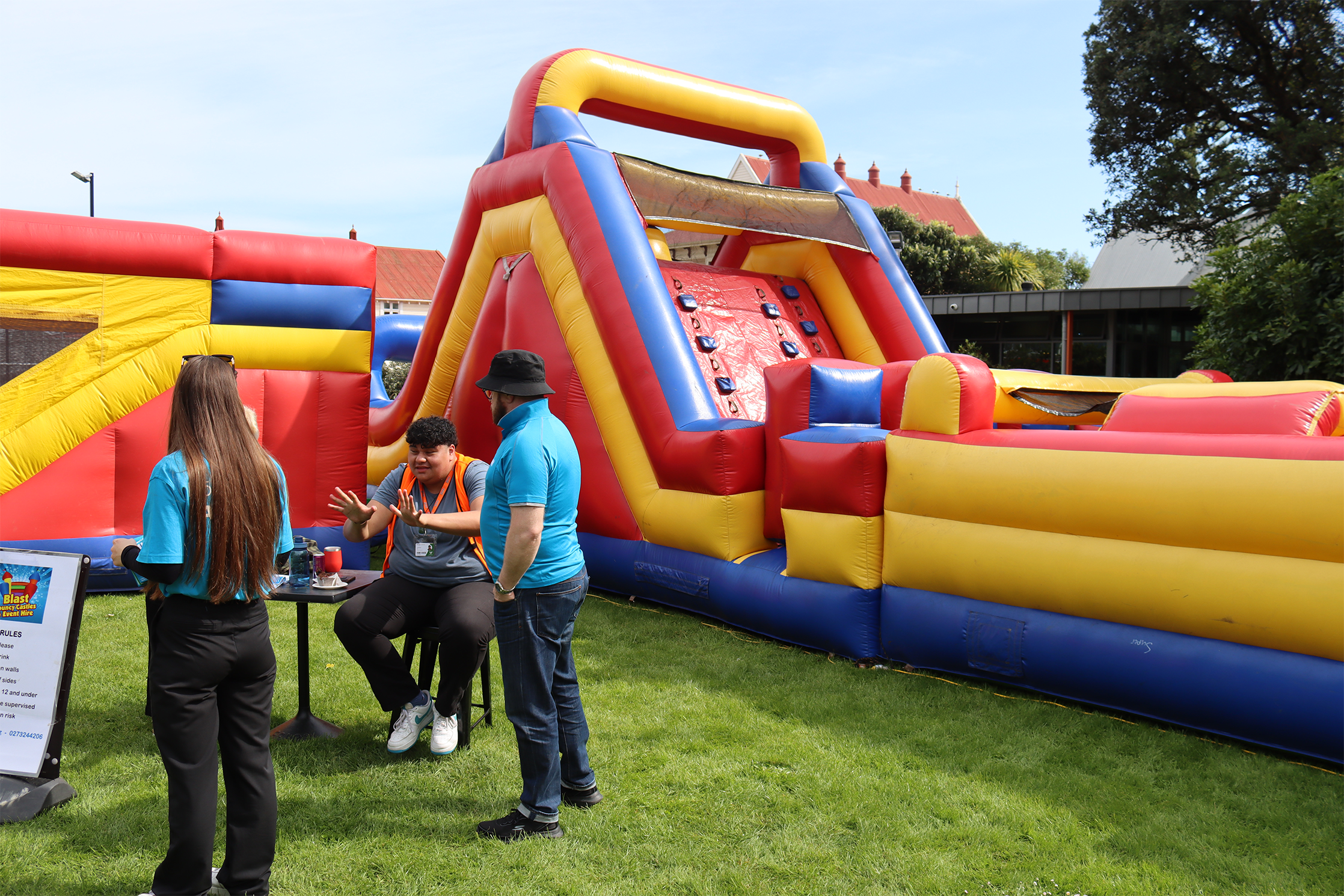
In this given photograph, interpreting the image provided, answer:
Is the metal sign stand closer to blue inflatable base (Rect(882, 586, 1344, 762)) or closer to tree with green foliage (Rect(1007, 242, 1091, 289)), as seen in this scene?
blue inflatable base (Rect(882, 586, 1344, 762))

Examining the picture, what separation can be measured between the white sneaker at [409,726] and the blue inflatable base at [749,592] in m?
2.10

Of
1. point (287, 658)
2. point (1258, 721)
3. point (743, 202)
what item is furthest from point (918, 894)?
point (743, 202)

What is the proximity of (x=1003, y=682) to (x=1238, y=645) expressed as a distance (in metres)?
1.04

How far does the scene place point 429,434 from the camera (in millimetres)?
3963

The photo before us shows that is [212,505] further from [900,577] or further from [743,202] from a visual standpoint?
[743,202]

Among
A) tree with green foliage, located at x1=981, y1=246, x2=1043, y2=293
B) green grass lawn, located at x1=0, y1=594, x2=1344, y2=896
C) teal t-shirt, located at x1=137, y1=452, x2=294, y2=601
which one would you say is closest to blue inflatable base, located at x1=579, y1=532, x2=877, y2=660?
A: green grass lawn, located at x1=0, y1=594, x2=1344, y2=896

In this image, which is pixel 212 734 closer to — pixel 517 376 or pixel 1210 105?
pixel 517 376

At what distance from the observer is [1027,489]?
4.27 metres

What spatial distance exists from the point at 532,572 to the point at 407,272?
51.4 metres

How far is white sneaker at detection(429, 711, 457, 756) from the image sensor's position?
3664 mm

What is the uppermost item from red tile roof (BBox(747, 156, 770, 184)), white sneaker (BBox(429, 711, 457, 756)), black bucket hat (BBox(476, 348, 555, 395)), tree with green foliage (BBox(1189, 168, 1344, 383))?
red tile roof (BBox(747, 156, 770, 184))

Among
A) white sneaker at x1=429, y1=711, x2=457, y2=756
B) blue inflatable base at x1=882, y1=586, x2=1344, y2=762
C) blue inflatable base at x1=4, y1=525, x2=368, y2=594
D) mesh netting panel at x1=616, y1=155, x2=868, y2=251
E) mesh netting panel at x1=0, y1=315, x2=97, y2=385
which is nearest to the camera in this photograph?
blue inflatable base at x1=882, y1=586, x2=1344, y2=762

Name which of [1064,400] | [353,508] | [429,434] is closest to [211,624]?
[353,508]

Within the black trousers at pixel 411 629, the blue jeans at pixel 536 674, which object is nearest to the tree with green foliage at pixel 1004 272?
the black trousers at pixel 411 629
